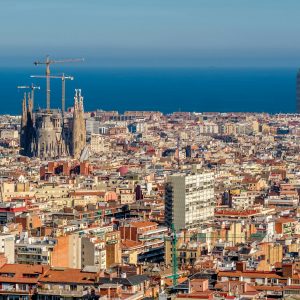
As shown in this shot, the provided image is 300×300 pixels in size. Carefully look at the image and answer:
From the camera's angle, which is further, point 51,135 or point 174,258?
point 51,135

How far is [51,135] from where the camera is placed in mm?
92750

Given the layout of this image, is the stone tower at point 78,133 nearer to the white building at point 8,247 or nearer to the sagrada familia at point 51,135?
the sagrada familia at point 51,135

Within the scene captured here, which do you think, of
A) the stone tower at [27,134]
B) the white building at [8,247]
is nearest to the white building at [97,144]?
the stone tower at [27,134]

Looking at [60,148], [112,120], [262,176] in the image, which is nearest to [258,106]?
[112,120]

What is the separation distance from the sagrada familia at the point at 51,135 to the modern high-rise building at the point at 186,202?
33.7 m

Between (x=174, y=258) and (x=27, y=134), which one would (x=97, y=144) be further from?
(x=174, y=258)

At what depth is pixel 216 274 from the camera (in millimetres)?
41844

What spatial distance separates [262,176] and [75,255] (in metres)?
35.2

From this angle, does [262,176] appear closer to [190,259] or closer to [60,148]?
[60,148]

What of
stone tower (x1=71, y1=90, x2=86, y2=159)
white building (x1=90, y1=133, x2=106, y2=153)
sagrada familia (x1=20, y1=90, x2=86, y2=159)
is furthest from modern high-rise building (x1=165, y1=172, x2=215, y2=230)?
white building (x1=90, y1=133, x2=106, y2=153)

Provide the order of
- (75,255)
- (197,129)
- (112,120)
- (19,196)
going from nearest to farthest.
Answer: (75,255) < (19,196) < (197,129) < (112,120)

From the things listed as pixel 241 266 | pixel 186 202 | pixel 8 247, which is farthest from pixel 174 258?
pixel 186 202

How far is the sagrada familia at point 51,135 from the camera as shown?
92750 mm

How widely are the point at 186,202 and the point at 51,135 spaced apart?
36.4m
